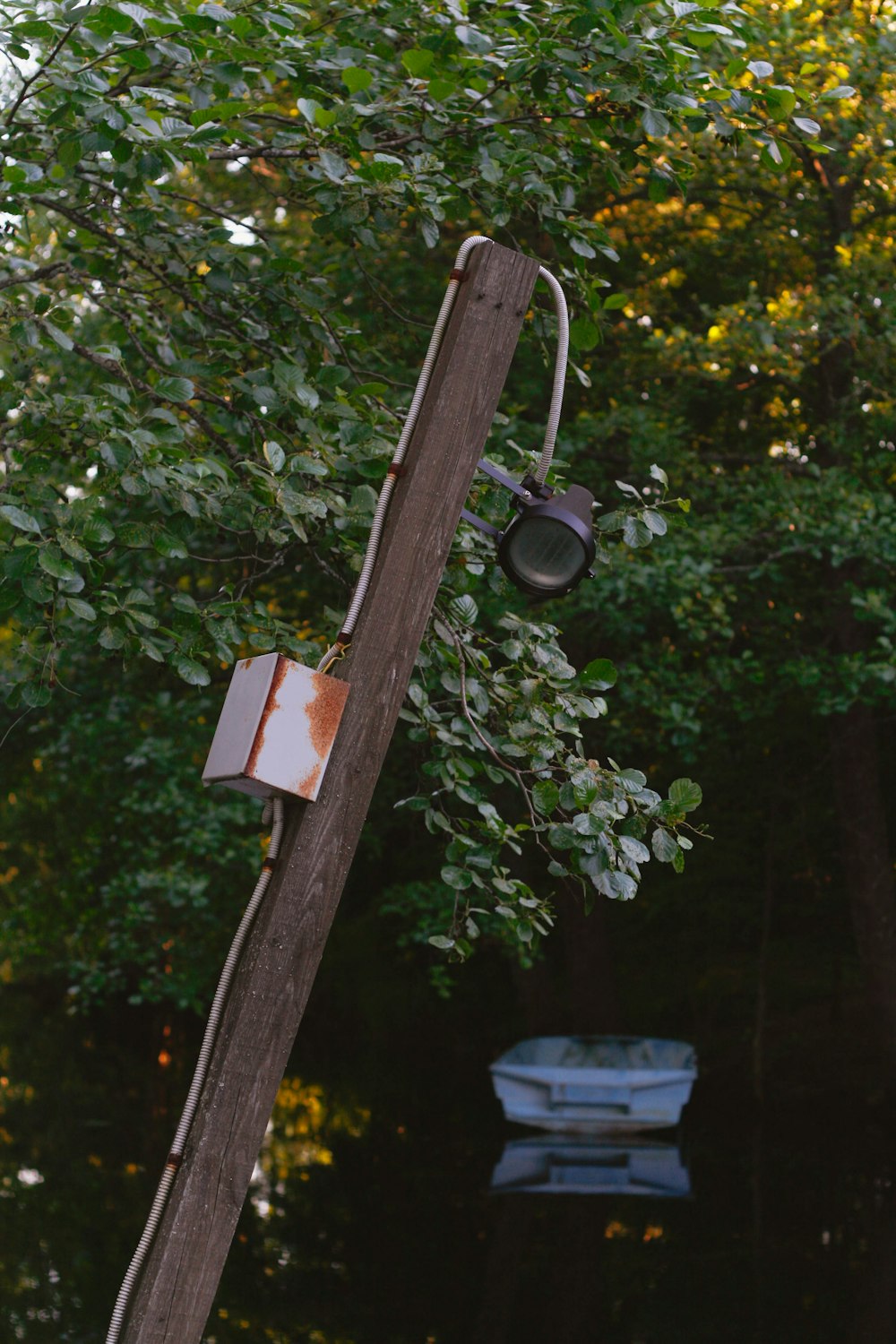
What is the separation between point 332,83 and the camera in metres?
5.10

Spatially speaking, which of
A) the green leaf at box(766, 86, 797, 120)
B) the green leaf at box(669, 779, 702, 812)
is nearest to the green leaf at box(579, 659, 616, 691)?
the green leaf at box(669, 779, 702, 812)

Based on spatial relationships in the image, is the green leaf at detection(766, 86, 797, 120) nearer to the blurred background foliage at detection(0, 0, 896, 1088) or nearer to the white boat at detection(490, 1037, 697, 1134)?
the blurred background foliage at detection(0, 0, 896, 1088)

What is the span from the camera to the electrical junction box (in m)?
2.63

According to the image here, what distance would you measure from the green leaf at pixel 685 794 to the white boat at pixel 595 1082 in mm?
10528

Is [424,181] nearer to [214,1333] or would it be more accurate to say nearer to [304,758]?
[304,758]

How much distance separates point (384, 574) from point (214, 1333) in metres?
6.14

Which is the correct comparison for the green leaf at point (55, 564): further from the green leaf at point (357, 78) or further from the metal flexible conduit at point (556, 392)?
the green leaf at point (357, 78)

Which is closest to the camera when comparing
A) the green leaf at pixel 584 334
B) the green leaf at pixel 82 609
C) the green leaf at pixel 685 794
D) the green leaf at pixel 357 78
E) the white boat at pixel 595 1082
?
the green leaf at pixel 685 794

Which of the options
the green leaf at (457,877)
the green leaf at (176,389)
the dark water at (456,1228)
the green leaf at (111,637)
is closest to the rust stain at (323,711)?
the green leaf at (457,877)

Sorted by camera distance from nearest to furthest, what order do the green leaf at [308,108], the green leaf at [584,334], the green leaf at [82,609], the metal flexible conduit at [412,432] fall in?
the metal flexible conduit at [412,432], the green leaf at [82,609], the green leaf at [308,108], the green leaf at [584,334]

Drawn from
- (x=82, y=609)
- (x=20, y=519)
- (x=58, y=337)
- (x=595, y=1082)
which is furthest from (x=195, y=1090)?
(x=595, y=1082)

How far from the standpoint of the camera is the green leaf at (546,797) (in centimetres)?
324

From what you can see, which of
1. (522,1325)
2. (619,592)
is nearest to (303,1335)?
(522,1325)

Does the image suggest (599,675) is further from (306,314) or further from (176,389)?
(306,314)
